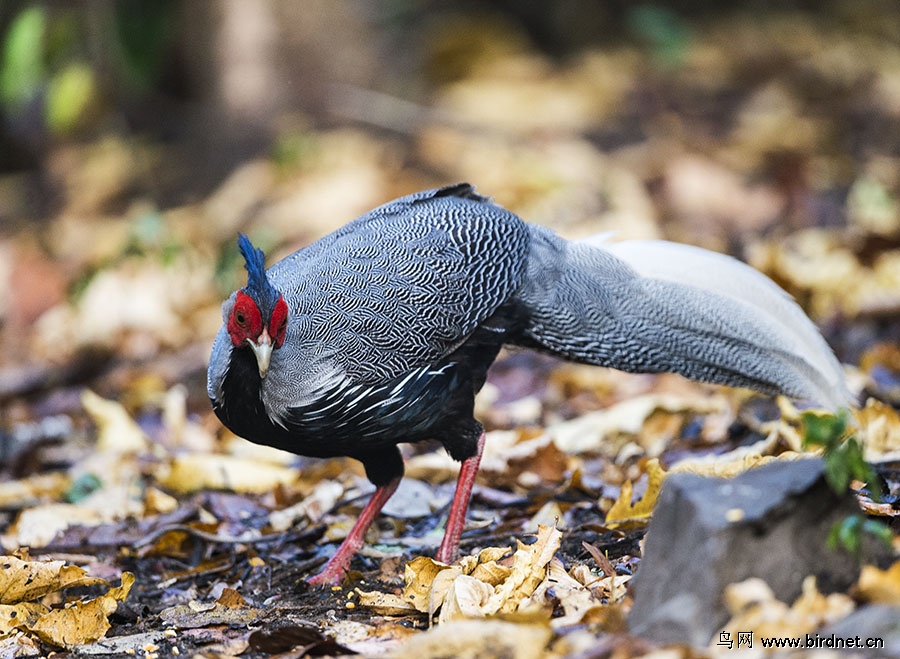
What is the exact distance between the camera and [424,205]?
4445 millimetres

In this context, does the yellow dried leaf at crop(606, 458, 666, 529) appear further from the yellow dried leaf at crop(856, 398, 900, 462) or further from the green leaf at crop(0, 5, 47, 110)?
the green leaf at crop(0, 5, 47, 110)

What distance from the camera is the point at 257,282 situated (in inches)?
148

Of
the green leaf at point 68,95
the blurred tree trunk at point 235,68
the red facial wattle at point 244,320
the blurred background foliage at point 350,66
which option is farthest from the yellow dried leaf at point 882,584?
the blurred tree trunk at point 235,68

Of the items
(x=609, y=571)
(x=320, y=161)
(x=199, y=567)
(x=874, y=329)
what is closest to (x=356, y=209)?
(x=320, y=161)

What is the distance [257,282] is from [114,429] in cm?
251

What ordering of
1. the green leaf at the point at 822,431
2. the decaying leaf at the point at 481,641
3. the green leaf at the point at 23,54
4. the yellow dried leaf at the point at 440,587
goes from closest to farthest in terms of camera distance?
the green leaf at the point at 822,431 < the decaying leaf at the point at 481,641 < the yellow dried leaf at the point at 440,587 < the green leaf at the point at 23,54

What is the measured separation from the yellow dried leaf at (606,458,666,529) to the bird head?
4.32 ft

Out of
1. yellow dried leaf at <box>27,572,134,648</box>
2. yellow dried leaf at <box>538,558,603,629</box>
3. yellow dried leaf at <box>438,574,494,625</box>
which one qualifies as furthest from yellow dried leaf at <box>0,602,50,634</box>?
yellow dried leaf at <box>538,558,603,629</box>

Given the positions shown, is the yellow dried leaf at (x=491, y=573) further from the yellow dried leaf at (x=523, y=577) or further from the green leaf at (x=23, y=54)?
the green leaf at (x=23, y=54)

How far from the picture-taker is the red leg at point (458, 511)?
397cm

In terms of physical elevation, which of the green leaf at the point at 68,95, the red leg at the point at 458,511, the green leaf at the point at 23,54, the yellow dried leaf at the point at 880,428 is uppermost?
the green leaf at the point at 23,54

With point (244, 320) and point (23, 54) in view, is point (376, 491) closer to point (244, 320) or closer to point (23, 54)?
point (244, 320)

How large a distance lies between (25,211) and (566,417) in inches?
318

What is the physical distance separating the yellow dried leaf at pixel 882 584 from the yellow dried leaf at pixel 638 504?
1382mm
